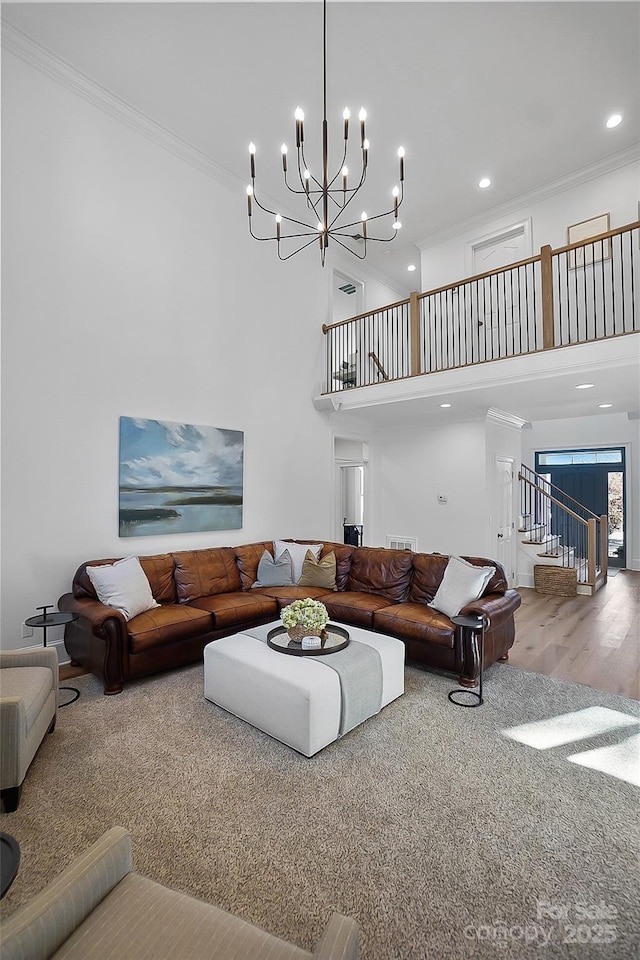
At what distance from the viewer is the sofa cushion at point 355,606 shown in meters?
4.22

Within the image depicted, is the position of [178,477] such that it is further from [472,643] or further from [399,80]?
[399,80]

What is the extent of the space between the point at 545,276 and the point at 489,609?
142 inches

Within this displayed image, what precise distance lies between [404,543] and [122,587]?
15.7ft

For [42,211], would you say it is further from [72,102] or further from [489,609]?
[489,609]

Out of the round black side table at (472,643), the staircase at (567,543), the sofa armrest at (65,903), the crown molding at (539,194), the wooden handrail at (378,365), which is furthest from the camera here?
the wooden handrail at (378,365)

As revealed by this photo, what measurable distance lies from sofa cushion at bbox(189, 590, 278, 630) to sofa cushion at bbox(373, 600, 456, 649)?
111cm

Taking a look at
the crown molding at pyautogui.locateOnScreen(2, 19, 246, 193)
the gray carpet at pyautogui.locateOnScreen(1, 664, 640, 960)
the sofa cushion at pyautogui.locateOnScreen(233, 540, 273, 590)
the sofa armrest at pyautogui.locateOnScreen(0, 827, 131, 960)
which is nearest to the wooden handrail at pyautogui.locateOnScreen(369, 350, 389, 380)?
the crown molding at pyautogui.locateOnScreen(2, 19, 246, 193)

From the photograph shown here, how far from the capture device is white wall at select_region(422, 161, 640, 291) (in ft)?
18.5

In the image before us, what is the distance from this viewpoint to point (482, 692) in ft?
11.3

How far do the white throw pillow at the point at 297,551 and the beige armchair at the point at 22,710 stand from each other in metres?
2.79

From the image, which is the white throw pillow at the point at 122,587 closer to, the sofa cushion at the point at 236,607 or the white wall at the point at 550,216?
the sofa cushion at the point at 236,607

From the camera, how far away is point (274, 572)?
512cm

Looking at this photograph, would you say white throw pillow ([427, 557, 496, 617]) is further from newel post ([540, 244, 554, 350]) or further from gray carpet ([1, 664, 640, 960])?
newel post ([540, 244, 554, 350])

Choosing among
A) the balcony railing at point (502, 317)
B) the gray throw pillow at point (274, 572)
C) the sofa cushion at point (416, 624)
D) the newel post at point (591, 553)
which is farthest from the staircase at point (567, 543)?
the gray throw pillow at point (274, 572)
